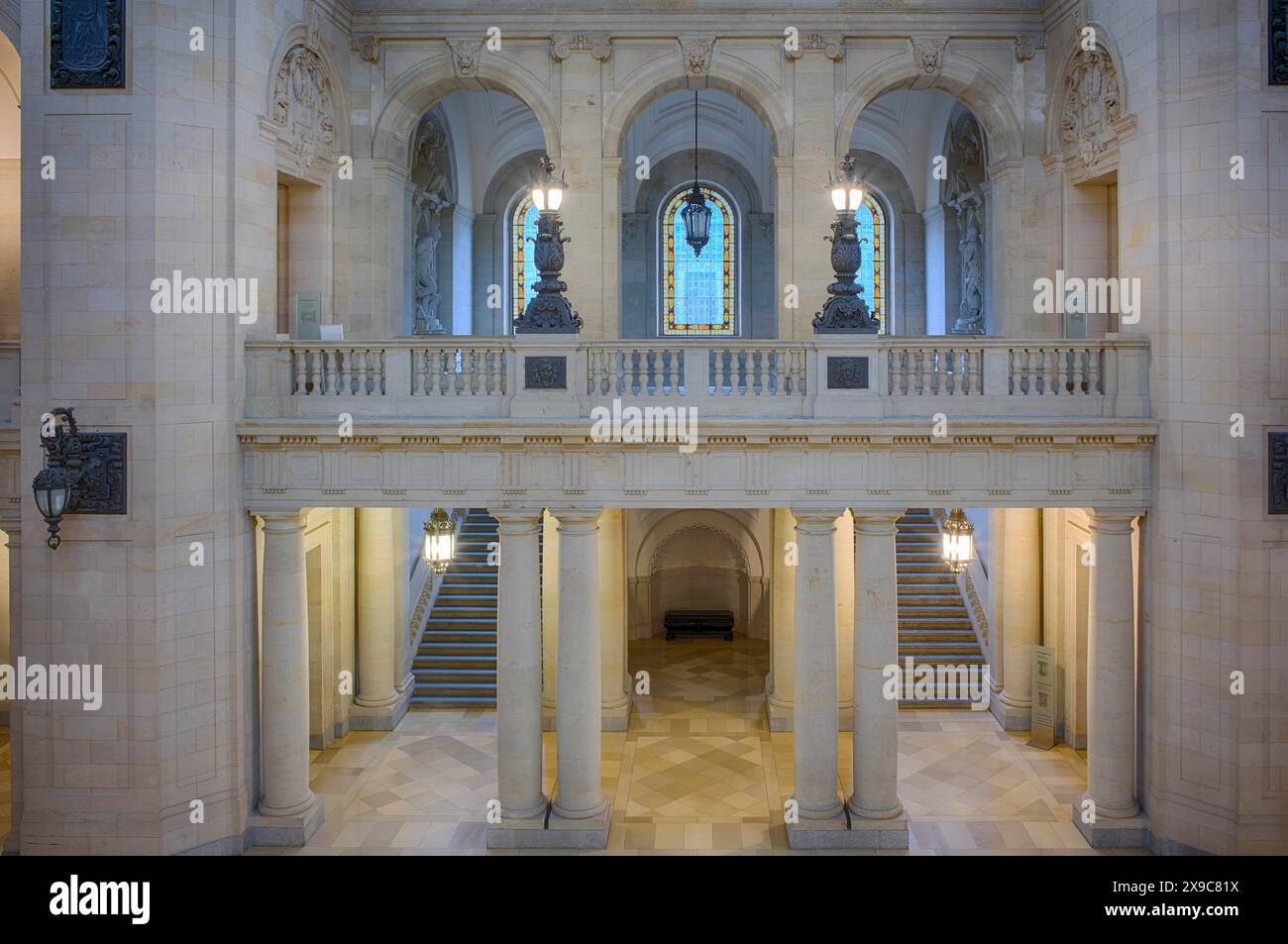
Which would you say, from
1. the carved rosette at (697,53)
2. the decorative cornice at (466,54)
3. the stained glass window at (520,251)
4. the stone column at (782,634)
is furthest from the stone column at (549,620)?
the stained glass window at (520,251)

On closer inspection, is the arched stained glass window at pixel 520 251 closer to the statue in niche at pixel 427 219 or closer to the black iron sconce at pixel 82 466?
the statue in niche at pixel 427 219

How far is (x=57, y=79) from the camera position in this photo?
424 inches

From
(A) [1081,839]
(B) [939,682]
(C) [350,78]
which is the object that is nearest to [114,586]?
(C) [350,78]

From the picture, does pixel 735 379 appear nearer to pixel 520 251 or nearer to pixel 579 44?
pixel 579 44

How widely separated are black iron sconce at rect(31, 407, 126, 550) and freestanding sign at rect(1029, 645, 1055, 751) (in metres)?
13.8

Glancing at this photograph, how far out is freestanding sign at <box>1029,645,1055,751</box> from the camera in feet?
49.4

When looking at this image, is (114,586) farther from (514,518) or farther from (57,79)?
(57,79)

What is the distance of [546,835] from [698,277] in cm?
1593

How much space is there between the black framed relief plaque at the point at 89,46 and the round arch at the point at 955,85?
973 centimetres

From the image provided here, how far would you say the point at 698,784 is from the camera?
13945mm

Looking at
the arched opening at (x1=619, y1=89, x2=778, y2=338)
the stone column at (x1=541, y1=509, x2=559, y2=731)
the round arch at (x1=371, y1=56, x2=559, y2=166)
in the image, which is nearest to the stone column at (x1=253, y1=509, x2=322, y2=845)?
the stone column at (x1=541, y1=509, x2=559, y2=731)

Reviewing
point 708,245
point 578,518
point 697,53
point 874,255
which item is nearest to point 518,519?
point 578,518

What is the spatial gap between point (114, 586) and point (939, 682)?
13.9 meters

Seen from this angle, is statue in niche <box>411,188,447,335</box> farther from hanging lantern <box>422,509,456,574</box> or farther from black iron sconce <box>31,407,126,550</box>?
black iron sconce <box>31,407,126,550</box>
